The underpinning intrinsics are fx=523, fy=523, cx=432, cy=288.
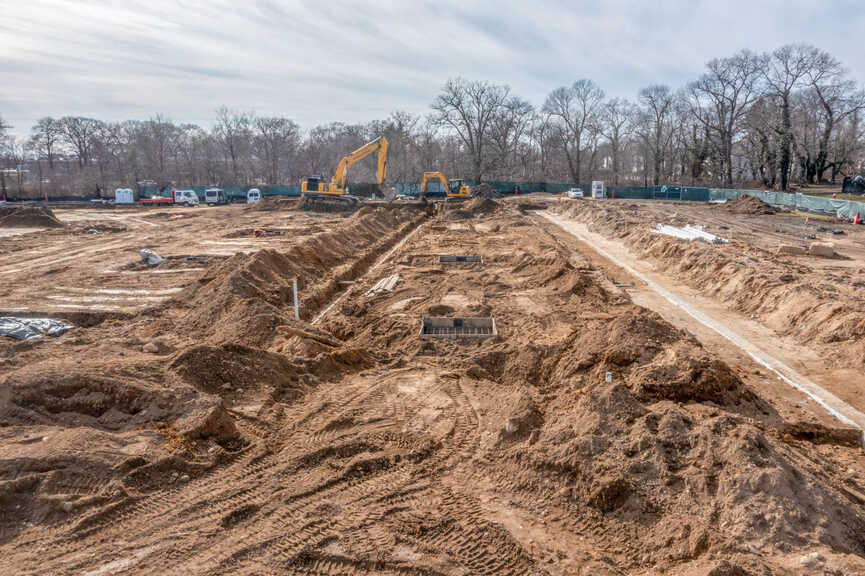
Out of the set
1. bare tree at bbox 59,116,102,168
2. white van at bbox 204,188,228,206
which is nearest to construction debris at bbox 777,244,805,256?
white van at bbox 204,188,228,206

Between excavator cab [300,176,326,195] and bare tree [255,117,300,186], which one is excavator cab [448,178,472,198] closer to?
excavator cab [300,176,326,195]

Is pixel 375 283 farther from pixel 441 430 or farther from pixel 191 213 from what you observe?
pixel 191 213

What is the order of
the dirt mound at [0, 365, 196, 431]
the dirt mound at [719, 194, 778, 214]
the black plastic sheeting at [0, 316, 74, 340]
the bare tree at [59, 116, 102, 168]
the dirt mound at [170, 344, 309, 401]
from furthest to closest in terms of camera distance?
the bare tree at [59, 116, 102, 168]
the dirt mound at [719, 194, 778, 214]
the black plastic sheeting at [0, 316, 74, 340]
the dirt mound at [170, 344, 309, 401]
the dirt mound at [0, 365, 196, 431]

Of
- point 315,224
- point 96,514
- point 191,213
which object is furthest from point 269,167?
point 96,514

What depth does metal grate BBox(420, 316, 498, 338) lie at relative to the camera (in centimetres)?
1098

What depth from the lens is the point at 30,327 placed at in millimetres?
10719

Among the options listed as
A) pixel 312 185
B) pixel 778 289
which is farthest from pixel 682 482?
pixel 312 185

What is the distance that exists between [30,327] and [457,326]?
28.8ft

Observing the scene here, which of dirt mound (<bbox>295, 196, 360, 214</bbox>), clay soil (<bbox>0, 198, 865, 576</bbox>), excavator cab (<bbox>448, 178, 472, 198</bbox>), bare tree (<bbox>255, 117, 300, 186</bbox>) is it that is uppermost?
bare tree (<bbox>255, 117, 300, 186</bbox>)

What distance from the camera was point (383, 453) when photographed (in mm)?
6242

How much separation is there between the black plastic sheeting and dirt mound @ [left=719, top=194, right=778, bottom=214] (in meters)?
38.7

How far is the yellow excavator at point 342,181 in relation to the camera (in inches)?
1391

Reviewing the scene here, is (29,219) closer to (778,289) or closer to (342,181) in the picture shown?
(342,181)

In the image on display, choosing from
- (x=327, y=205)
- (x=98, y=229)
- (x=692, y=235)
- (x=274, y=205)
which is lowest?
(x=692, y=235)
